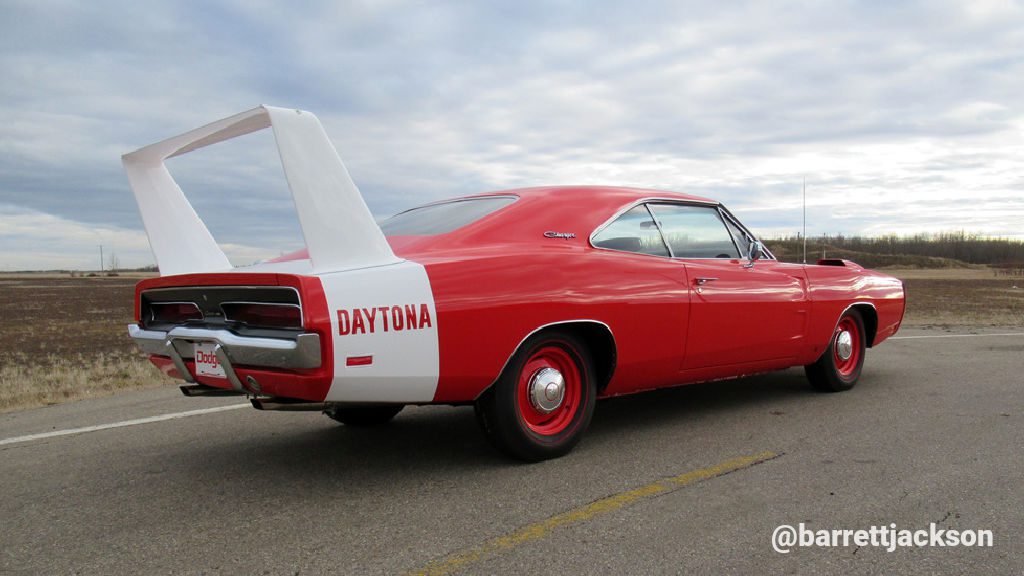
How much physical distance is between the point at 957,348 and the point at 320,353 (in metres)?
7.94

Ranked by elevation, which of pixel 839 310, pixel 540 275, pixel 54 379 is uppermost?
pixel 540 275

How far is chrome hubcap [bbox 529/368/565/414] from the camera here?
3.99 m

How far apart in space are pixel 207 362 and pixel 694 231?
9.97ft

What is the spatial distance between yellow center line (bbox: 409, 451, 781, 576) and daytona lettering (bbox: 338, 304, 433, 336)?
3.18 feet

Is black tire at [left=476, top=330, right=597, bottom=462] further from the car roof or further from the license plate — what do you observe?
the license plate

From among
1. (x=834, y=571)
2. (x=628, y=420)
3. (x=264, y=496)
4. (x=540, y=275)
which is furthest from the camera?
(x=628, y=420)

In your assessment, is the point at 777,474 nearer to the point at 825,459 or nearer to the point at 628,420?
the point at 825,459

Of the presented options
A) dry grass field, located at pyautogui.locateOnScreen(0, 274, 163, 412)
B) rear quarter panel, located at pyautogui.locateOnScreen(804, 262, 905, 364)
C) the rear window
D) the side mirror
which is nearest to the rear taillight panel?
the rear window

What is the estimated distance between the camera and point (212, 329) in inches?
143

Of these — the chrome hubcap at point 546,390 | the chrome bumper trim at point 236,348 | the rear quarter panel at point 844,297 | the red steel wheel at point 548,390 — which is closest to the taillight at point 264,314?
the chrome bumper trim at point 236,348

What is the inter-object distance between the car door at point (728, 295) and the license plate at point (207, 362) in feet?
8.41

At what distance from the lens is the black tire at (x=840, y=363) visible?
6.00 meters

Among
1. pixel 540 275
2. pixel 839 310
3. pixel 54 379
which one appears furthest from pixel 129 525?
pixel 54 379

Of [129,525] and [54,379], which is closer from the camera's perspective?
[129,525]
